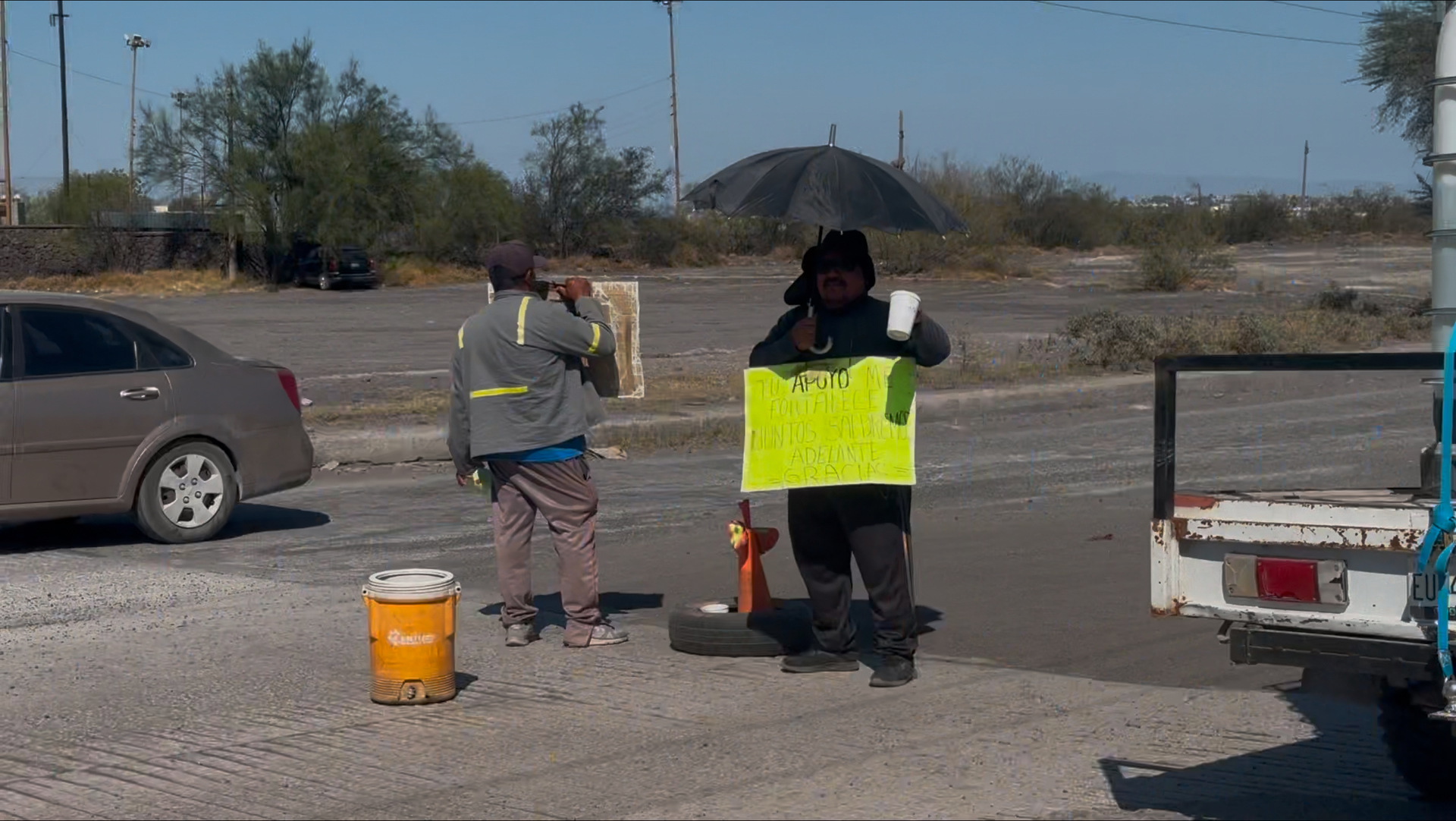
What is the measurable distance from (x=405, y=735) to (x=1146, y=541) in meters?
5.80

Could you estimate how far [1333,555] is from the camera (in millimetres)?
4711

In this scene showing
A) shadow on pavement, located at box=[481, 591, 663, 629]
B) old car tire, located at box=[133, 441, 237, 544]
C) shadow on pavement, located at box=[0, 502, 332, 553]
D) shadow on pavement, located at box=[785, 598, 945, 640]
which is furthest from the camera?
shadow on pavement, located at box=[0, 502, 332, 553]

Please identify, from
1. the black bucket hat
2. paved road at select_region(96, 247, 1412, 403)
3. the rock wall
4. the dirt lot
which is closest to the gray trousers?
the black bucket hat

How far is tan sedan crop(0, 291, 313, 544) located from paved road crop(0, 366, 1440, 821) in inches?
14.4

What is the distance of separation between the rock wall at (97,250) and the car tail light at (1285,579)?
59.6 metres

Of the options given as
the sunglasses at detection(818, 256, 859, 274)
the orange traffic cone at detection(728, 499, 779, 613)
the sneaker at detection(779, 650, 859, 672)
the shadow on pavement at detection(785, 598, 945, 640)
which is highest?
the sunglasses at detection(818, 256, 859, 274)

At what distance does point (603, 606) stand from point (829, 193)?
292cm

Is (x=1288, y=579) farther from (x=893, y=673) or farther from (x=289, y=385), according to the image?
(x=289, y=385)

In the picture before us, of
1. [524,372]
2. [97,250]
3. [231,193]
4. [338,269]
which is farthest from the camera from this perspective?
[97,250]

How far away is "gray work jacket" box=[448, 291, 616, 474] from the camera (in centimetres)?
763

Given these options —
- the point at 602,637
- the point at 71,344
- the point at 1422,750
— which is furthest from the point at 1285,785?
the point at 71,344

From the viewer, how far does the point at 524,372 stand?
25.1ft

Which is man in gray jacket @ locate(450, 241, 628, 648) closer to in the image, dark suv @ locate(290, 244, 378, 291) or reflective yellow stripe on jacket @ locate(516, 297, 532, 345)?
reflective yellow stripe on jacket @ locate(516, 297, 532, 345)

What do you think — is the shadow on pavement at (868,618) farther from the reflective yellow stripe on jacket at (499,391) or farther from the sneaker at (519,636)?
the reflective yellow stripe on jacket at (499,391)
